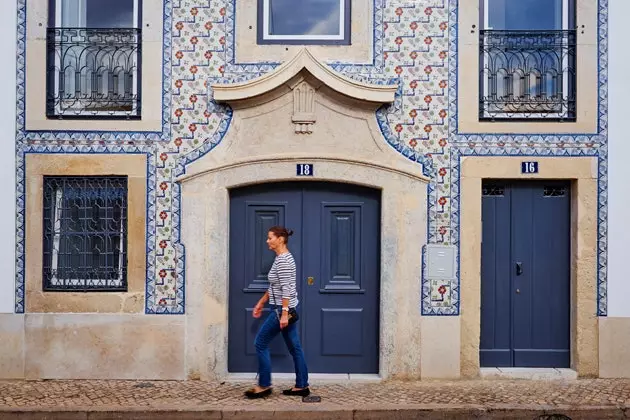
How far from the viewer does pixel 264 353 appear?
7.77m

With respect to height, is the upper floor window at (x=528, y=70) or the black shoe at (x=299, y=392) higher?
the upper floor window at (x=528, y=70)

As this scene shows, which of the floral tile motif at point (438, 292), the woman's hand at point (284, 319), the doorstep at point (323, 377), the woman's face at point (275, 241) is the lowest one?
the doorstep at point (323, 377)

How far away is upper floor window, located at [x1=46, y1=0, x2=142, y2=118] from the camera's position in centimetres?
874

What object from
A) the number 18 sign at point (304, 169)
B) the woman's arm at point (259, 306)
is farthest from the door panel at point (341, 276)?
the woman's arm at point (259, 306)

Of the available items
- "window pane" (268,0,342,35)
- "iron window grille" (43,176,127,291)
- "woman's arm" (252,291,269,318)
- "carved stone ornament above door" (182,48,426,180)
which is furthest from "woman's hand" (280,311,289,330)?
"window pane" (268,0,342,35)

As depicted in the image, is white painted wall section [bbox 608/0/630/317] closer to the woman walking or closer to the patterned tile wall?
the patterned tile wall

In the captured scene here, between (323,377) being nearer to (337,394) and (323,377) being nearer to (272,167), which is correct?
Result: (337,394)

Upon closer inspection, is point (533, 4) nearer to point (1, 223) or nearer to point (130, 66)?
point (130, 66)

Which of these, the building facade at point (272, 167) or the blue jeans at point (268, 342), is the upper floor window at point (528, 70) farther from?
the blue jeans at point (268, 342)

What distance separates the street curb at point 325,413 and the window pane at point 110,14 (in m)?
4.47

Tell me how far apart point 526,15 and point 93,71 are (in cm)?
521

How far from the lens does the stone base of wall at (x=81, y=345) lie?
853 cm

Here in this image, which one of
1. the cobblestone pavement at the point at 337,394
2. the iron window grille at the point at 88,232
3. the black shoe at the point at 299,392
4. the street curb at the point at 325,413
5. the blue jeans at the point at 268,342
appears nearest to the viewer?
the street curb at the point at 325,413

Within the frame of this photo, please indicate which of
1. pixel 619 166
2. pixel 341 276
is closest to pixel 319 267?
pixel 341 276
